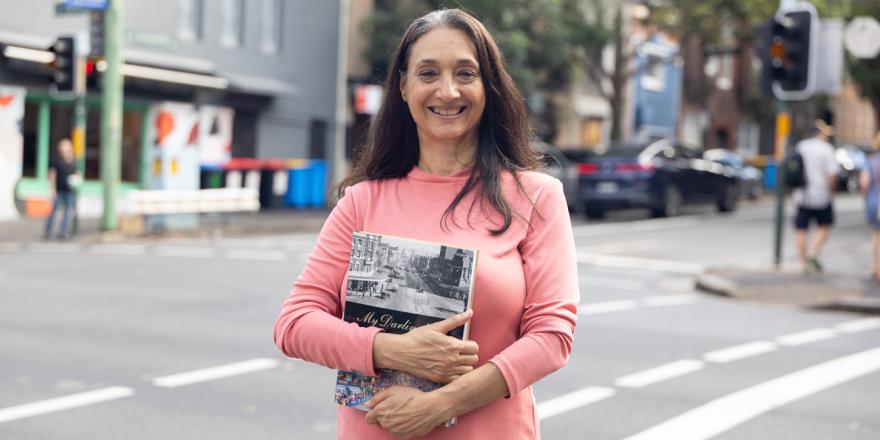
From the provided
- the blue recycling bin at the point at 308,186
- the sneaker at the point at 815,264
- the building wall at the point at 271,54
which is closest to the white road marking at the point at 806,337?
the sneaker at the point at 815,264

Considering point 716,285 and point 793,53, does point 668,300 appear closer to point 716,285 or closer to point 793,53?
point 716,285

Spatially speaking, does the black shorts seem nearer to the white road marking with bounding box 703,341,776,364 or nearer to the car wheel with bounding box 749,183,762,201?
the white road marking with bounding box 703,341,776,364

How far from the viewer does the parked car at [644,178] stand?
2438 centimetres

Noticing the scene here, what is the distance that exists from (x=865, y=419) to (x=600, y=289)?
633cm

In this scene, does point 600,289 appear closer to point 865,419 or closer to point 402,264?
point 865,419

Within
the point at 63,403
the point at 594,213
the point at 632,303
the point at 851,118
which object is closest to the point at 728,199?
the point at 594,213

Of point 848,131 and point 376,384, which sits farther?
point 848,131

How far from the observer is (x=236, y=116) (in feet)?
89.6

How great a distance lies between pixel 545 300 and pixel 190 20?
24.6 meters

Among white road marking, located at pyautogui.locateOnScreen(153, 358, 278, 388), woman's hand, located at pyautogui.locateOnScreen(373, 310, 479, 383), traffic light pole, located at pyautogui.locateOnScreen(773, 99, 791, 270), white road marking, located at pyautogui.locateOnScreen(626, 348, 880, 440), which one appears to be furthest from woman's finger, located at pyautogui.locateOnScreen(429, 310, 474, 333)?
traffic light pole, located at pyautogui.locateOnScreen(773, 99, 791, 270)

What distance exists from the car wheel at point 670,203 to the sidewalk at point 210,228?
7322mm

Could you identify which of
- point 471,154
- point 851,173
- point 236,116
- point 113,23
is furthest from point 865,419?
point 851,173

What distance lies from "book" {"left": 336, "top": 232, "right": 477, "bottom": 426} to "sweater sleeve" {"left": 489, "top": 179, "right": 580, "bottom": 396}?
139mm

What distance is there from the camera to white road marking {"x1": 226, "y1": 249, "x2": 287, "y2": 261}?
15.2 meters
